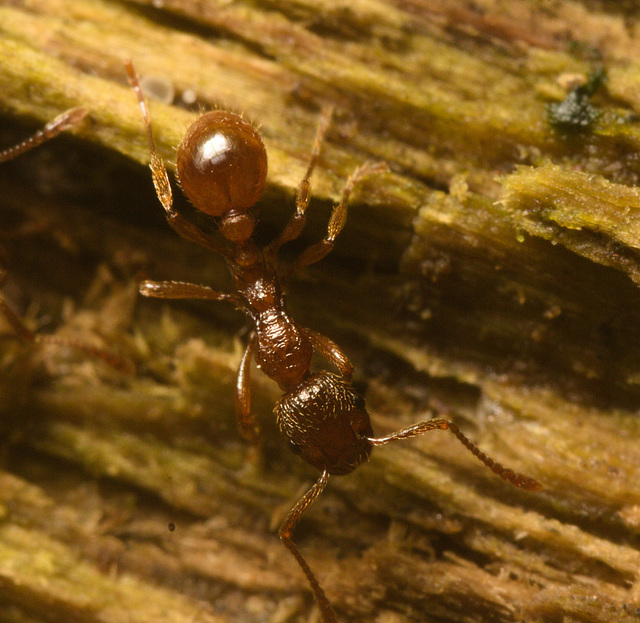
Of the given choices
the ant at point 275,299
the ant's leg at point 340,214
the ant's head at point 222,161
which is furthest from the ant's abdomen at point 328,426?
the ant's head at point 222,161

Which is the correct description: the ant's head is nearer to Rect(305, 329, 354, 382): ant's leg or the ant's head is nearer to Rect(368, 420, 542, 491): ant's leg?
Rect(305, 329, 354, 382): ant's leg

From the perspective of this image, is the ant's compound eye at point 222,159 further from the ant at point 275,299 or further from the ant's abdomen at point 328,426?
the ant's abdomen at point 328,426

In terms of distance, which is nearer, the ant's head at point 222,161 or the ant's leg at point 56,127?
the ant's head at point 222,161

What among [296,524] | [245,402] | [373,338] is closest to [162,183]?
[245,402]

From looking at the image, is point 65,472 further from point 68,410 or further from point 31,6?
point 31,6

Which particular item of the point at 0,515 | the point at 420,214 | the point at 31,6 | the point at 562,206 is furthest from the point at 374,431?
the point at 31,6

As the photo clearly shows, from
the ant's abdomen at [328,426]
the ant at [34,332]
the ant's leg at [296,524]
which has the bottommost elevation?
the ant's leg at [296,524]

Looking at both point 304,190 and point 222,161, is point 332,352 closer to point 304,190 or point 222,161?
point 304,190
